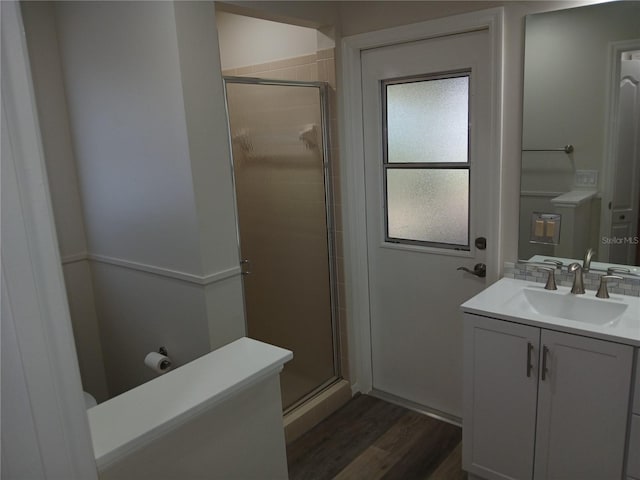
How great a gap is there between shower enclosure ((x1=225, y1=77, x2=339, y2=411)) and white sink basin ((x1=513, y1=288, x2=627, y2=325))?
1.15 m

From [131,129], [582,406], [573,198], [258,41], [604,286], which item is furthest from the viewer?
[258,41]

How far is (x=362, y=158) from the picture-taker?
2.84 meters

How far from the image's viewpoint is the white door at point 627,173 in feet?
6.42

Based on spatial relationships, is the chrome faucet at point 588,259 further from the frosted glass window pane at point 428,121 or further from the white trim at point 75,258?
the white trim at point 75,258

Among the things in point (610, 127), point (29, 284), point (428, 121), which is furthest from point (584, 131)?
point (29, 284)

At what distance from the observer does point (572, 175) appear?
7.09ft

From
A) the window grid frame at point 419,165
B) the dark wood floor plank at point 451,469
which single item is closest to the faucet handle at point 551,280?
the window grid frame at point 419,165

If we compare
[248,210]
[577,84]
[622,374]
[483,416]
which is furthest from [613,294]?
[248,210]

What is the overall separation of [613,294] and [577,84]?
89 cm

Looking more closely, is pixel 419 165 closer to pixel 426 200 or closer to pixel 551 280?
pixel 426 200

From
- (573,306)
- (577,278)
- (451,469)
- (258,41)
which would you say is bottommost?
(451,469)

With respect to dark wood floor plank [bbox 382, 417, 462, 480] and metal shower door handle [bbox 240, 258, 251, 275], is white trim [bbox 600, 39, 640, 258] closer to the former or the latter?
dark wood floor plank [bbox 382, 417, 462, 480]

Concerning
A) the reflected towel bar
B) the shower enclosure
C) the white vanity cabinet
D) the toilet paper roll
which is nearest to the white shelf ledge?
the reflected towel bar

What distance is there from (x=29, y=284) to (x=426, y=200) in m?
2.28
